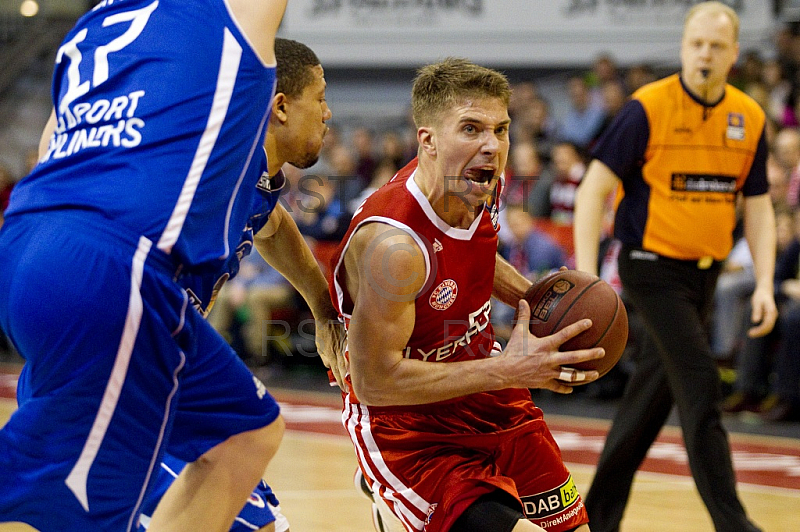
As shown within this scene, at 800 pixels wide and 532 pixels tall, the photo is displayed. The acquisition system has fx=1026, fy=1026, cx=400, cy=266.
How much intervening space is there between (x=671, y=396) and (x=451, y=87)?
2208 millimetres

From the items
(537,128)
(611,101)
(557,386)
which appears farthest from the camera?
(537,128)

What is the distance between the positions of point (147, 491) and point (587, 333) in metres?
1.33

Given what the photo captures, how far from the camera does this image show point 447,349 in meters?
3.15

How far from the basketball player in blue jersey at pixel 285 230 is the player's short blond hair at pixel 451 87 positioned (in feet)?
1.02

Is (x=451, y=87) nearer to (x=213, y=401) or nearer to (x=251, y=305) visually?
(x=213, y=401)

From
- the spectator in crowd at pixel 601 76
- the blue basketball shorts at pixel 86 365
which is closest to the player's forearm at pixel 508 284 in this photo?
the blue basketball shorts at pixel 86 365

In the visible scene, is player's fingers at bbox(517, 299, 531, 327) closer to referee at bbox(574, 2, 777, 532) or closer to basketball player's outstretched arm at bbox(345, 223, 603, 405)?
basketball player's outstretched arm at bbox(345, 223, 603, 405)

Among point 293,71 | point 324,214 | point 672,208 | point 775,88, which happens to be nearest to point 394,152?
point 324,214

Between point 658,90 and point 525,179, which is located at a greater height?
point 658,90

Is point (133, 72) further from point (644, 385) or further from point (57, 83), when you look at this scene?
point (644, 385)

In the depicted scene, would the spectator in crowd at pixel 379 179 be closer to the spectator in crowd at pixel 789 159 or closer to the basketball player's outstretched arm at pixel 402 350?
the spectator in crowd at pixel 789 159

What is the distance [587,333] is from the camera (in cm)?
297

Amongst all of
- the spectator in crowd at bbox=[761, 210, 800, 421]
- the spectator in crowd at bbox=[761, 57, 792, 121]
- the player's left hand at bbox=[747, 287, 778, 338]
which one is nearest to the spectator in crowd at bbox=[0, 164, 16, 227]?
the spectator in crowd at bbox=[761, 57, 792, 121]

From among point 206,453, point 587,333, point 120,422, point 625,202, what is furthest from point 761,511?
point 120,422
